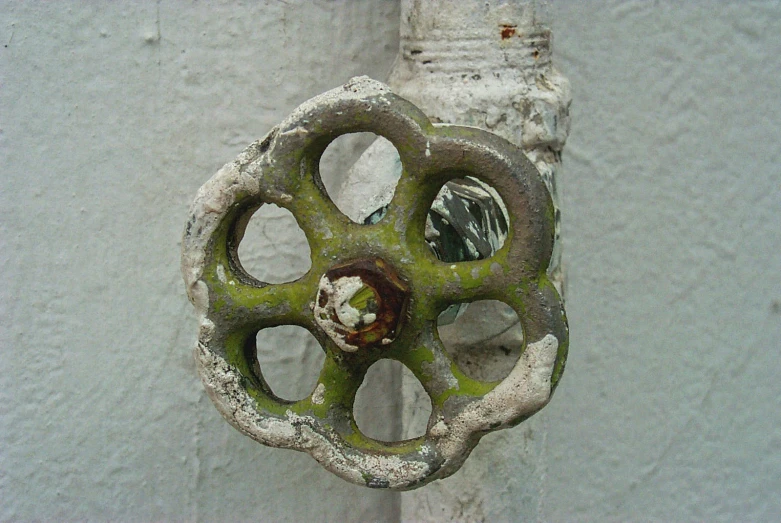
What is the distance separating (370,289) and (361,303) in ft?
0.04

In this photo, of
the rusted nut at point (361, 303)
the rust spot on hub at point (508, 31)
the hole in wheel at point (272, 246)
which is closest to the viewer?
the rusted nut at point (361, 303)

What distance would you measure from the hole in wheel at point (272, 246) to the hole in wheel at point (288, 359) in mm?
56

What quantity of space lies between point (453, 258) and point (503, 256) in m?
0.09

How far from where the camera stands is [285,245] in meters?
0.84

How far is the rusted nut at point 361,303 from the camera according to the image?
1.87 feet

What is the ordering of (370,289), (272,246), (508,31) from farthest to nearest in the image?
(272,246) → (508,31) → (370,289)

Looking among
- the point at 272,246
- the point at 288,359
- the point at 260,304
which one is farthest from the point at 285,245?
the point at 260,304

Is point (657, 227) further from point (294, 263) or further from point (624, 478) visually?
point (294, 263)

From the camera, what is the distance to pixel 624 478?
3.58 ft

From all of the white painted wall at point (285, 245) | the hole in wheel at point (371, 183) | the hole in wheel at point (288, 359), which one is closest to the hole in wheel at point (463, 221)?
the hole in wheel at point (371, 183)

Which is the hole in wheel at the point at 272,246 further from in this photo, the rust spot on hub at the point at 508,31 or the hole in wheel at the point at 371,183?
the rust spot on hub at the point at 508,31

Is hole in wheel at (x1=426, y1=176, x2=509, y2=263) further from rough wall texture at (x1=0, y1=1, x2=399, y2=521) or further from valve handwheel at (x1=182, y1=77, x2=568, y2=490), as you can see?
rough wall texture at (x1=0, y1=1, x2=399, y2=521)

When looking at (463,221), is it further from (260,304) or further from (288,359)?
(288,359)

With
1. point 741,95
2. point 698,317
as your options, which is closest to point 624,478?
point 698,317
